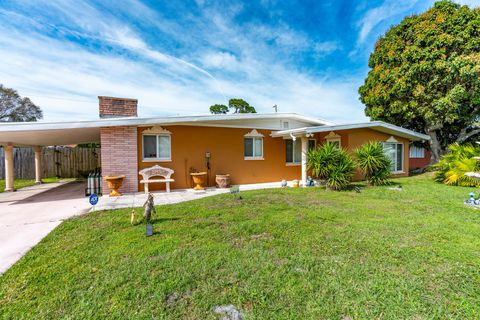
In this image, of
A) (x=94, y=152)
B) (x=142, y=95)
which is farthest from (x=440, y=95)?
(x=94, y=152)

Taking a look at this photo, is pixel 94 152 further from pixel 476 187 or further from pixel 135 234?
pixel 476 187

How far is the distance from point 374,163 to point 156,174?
344 inches

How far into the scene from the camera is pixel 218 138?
9.62 metres

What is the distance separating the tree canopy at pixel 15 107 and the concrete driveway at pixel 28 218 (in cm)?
2217

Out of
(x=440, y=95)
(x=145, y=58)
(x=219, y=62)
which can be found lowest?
(x=440, y=95)

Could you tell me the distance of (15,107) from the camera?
22469mm

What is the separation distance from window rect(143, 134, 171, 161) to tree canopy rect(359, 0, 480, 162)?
43.7 feet

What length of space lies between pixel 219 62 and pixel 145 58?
13.9 feet

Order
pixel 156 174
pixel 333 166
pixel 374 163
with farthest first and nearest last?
pixel 374 163, pixel 333 166, pixel 156 174

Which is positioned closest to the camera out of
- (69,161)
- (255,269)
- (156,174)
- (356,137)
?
(255,269)

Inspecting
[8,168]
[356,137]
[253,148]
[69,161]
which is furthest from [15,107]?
[356,137]

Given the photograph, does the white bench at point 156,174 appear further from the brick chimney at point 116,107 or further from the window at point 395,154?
the window at point 395,154

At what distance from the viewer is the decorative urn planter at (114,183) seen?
732cm

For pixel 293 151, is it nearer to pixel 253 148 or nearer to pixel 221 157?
pixel 253 148
